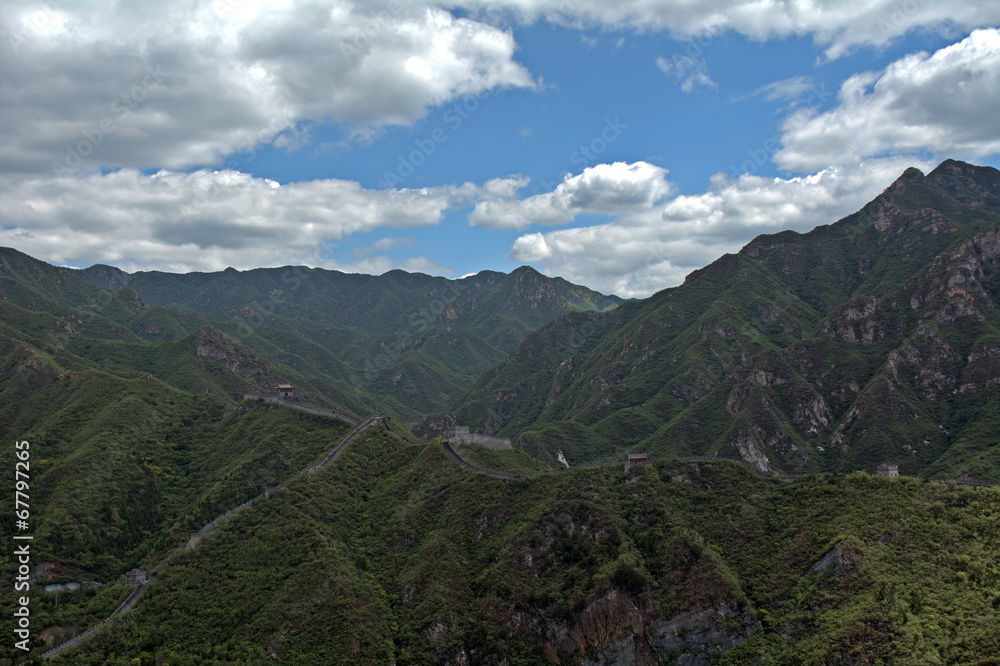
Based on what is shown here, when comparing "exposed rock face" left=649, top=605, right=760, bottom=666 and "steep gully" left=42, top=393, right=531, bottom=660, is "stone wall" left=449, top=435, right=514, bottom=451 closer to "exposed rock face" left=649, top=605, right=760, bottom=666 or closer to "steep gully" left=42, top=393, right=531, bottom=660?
"steep gully" left=42, top=393, right=531, bottom=660

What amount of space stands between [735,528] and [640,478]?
17.0 metres

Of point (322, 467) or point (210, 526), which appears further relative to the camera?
point (322, 467)

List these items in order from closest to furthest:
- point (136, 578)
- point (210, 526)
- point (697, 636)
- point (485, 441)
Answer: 1. point (697, 636)
2. point (136, 578)
3. point (210, 526)
4. point (485, 441)

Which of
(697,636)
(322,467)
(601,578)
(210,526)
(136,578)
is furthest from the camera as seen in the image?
(322,467)

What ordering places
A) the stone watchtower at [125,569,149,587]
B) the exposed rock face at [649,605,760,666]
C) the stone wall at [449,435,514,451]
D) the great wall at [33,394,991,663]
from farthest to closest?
the stone wall at [449,435,514,451]
the stone watchtower at [125,569,149,587]
the great wall at [33,394,991,663]
the exposed rock face at [649,605,760,666]

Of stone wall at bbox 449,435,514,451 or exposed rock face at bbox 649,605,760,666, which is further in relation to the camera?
stone wall at bbox 449,435,514,451

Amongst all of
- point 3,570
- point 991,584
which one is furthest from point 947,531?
point 3,570

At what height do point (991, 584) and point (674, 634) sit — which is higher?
point (991, 584)

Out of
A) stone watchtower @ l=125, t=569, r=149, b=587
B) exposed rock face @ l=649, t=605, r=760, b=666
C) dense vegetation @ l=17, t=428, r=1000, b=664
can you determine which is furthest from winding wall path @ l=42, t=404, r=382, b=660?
exposed rock face @ l=649, t=605, r=760, b=666

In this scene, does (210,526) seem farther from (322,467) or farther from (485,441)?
(485,441)

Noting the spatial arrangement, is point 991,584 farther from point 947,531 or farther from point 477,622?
point 477,622

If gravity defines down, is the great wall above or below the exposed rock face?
above

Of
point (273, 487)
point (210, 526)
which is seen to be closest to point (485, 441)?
point (273, 487)

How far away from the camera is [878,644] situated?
217 feet
